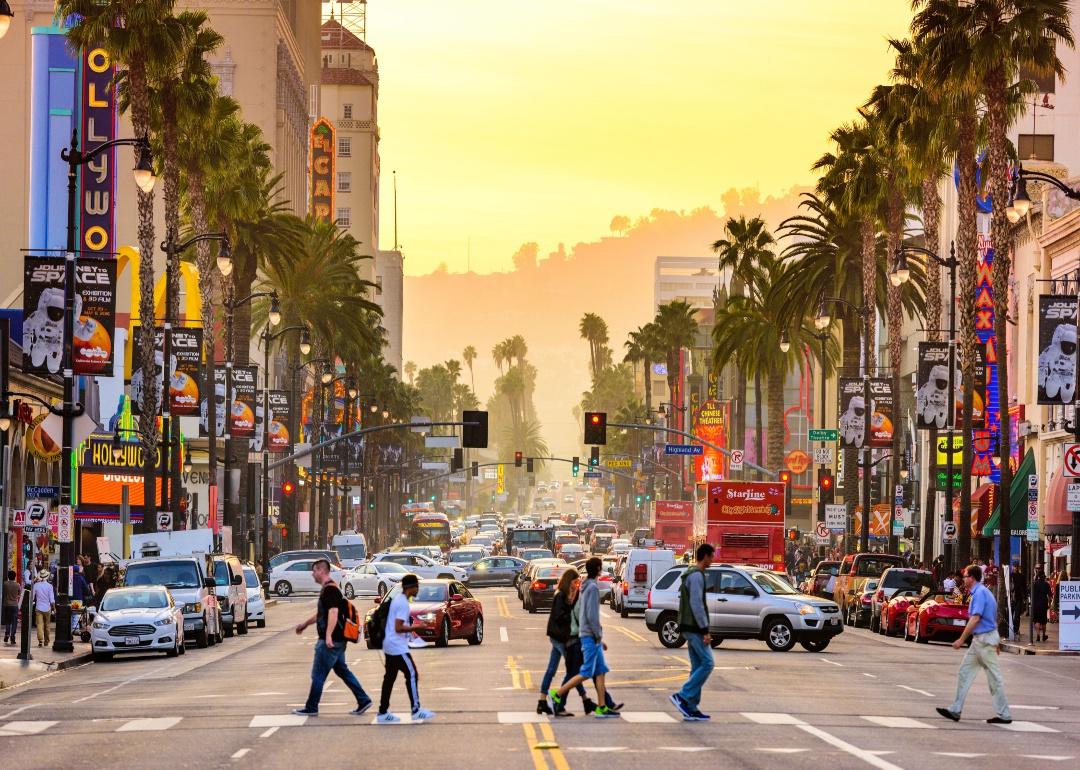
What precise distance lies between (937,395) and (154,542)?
2188cm

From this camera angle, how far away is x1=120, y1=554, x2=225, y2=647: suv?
42500 mm

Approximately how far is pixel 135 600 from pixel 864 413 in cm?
3133

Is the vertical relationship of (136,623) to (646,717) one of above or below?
below

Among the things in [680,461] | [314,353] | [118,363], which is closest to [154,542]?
[118,363]

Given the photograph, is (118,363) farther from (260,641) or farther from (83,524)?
(260,641)

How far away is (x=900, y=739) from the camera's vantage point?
20.8 metres

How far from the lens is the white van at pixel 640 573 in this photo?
5506cm

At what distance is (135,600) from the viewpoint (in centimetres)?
3972

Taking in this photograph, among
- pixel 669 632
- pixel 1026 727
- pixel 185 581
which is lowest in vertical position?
pixel 669 632

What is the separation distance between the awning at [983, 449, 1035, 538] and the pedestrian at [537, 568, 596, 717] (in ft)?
125

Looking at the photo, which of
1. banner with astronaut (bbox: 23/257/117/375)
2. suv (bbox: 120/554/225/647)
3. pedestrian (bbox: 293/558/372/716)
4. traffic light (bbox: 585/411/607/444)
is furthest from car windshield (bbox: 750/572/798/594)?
traffic light (bbox: 585/411/607/444)

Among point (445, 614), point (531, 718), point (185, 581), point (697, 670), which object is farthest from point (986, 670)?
point (185, 581)

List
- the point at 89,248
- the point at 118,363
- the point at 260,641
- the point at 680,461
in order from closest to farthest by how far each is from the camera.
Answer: the point at 260,641, the point at 118,363, the point at 89,248, the point at 680,461

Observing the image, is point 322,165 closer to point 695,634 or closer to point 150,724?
point 150,724
